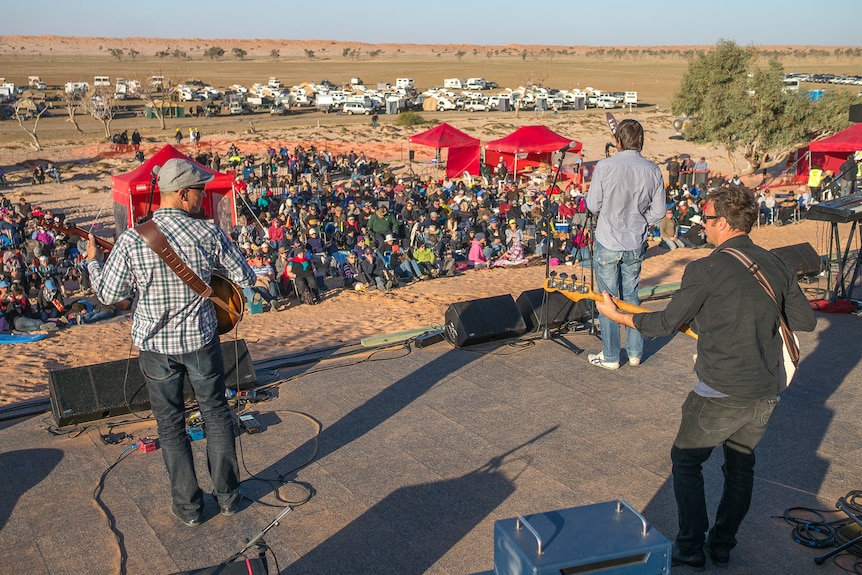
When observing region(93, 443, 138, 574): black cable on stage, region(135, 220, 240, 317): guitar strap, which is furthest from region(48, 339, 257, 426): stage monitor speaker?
region(135, 220, 240, 317): guitar strap

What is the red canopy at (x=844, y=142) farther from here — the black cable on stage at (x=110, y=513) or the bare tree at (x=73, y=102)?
the bare tree at (x=73, y=102)

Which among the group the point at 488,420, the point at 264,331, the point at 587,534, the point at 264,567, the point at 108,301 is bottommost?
the point at 264,331

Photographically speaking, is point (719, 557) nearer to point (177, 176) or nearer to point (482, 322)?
point (177, 176)

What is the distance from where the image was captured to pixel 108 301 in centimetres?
407

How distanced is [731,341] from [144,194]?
15.5 metres

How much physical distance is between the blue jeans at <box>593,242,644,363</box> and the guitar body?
311 centimetres

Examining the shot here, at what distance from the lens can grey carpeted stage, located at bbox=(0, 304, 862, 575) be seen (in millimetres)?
4133

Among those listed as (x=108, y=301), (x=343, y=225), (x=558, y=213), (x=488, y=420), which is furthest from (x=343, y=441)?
(x=558, y=213)

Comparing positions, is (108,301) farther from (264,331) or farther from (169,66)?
(169,66)

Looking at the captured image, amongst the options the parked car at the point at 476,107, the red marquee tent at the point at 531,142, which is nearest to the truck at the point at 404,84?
the parked car at the point at 476,107

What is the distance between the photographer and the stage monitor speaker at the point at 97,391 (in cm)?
565

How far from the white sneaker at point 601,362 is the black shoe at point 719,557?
288 centimetres

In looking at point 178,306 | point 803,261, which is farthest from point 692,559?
point 803,261

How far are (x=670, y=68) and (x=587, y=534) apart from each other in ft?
344
